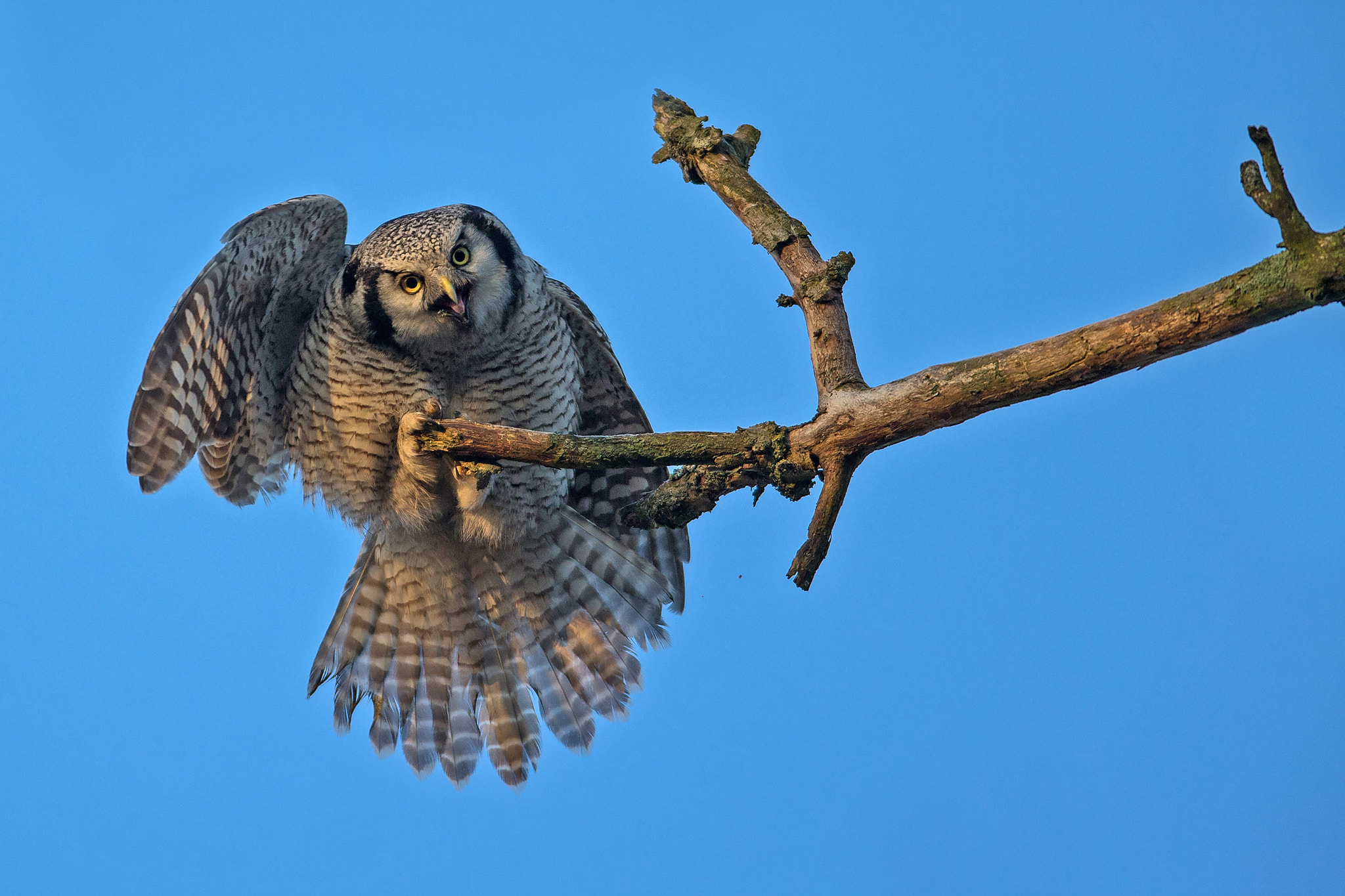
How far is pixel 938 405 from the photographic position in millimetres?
2674

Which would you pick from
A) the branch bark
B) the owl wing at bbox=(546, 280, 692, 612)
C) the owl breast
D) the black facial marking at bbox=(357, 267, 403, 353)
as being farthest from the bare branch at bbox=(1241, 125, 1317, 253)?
the owl wing at bbox=(546, 280, 692, 612)

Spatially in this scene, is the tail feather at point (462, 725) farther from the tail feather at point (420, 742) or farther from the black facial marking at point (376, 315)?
the black facial marking at point (376, 315)

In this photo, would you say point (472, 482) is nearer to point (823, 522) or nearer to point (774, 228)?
point (774, 228)

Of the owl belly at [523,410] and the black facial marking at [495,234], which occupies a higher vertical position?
the black facial marking at [495,234]

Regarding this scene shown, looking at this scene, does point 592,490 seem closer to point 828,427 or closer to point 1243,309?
point 828,427

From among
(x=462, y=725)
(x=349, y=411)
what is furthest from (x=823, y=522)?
(x=462, y=725)

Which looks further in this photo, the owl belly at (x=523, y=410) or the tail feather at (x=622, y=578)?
the tail feather at (x=622, y=578)

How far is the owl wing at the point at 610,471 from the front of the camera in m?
4.59

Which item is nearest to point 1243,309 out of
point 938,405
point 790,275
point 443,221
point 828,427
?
point 938,405

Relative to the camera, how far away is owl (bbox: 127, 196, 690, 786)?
3.71 m

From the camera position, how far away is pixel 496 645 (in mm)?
4594

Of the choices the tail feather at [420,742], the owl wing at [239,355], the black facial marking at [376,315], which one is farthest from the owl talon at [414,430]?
the tail feather at [420,742]

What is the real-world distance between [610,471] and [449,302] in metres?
1.34

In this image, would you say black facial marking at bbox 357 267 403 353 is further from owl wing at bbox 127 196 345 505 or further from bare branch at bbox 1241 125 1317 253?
bare branch at bbox 1241 125 1317 253
